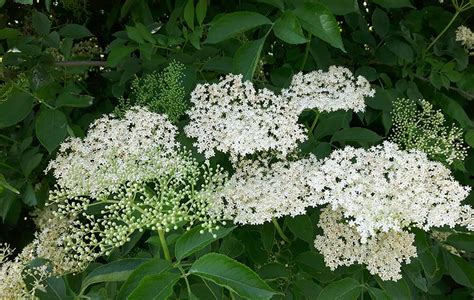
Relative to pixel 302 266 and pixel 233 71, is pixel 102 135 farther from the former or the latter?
pixel 302 266

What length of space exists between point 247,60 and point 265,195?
0.37m

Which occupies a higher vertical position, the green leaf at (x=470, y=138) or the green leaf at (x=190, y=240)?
the green leaf at (x=190, y=240)

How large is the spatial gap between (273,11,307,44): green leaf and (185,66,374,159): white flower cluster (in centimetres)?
17

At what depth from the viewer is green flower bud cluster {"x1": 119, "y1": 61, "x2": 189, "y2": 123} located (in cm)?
169

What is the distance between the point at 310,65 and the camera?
2004 mm

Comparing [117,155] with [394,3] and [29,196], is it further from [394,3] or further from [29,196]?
[394,3]

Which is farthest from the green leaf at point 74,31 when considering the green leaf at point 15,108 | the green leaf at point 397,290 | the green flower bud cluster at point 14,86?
the green leaf at point 397,290

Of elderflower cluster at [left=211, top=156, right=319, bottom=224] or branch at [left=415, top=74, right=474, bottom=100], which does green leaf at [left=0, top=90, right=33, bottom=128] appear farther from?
branch at [left=415, top=74, right=474, bottom=100]

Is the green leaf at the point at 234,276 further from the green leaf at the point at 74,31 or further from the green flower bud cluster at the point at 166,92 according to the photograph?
the green leaf at the point at 74,31

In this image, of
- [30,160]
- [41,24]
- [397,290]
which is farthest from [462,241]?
[41,24]

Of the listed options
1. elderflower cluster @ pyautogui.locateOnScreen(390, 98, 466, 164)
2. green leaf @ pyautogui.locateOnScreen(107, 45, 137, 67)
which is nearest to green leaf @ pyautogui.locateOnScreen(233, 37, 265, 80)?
green leaf @ pyautogui.locateOnScreen(107, 45, 137, 67)

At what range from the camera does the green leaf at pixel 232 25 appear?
153cm

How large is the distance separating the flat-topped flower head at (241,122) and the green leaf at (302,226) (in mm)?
185

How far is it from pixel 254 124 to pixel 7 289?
0.79 meters
